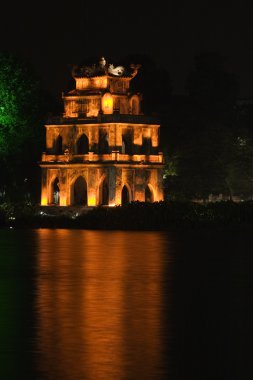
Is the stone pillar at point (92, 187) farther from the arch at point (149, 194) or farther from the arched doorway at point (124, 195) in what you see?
the arched doorway at point (124, 195)

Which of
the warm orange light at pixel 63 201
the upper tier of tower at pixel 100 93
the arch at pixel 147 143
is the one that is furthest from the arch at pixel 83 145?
the warm orange light at pixel 63 201

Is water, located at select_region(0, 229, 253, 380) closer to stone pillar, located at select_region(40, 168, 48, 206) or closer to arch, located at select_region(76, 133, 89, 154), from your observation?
stone pillar, located at select_region(40, 168, 48, 206)

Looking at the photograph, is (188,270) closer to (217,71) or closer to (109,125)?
(109,125)

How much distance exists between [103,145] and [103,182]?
2.66 m

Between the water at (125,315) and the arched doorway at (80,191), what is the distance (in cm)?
4156

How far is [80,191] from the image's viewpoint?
82.3 m

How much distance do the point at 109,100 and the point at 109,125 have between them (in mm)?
2188

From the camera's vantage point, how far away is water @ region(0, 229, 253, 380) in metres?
16.0

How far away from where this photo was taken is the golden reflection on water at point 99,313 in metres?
16.1

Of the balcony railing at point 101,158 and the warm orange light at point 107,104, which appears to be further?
the warm orange light at point 107,104

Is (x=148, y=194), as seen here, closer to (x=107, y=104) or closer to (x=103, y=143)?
(x=103, y=143)

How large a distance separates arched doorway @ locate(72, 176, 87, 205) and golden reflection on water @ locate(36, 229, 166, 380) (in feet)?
133

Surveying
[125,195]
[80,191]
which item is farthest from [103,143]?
[125,195]

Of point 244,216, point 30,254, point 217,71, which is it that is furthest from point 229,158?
point 30,254
